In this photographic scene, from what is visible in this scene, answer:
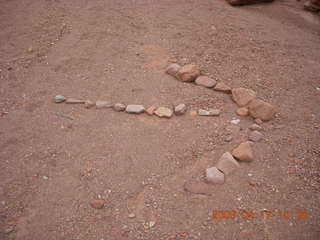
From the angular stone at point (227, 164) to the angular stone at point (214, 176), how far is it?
43mm

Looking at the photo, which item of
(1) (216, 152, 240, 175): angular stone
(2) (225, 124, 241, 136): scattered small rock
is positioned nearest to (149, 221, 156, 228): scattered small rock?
(1) (216, 152, 240, 175): angular stone

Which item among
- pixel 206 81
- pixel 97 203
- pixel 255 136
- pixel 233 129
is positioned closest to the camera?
pixel 97 203

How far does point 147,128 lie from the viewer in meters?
2.60

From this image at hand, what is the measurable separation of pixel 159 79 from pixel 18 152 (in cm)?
165

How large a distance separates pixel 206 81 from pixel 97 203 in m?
1.76

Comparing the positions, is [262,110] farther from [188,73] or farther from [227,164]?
[188,73]

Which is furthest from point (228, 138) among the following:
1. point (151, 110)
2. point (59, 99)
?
point (59, 99)

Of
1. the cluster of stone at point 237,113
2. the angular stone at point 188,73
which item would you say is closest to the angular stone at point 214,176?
the cluster of stone at point 237,113

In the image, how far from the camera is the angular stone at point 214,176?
6.86ft

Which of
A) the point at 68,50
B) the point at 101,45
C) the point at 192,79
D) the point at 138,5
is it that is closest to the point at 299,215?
the point at 192,79

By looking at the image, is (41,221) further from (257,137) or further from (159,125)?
(257,137)

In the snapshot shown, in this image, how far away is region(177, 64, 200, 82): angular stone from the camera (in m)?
3.04

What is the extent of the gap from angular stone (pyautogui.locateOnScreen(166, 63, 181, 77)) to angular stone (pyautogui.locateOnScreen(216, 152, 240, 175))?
51.4 inches
